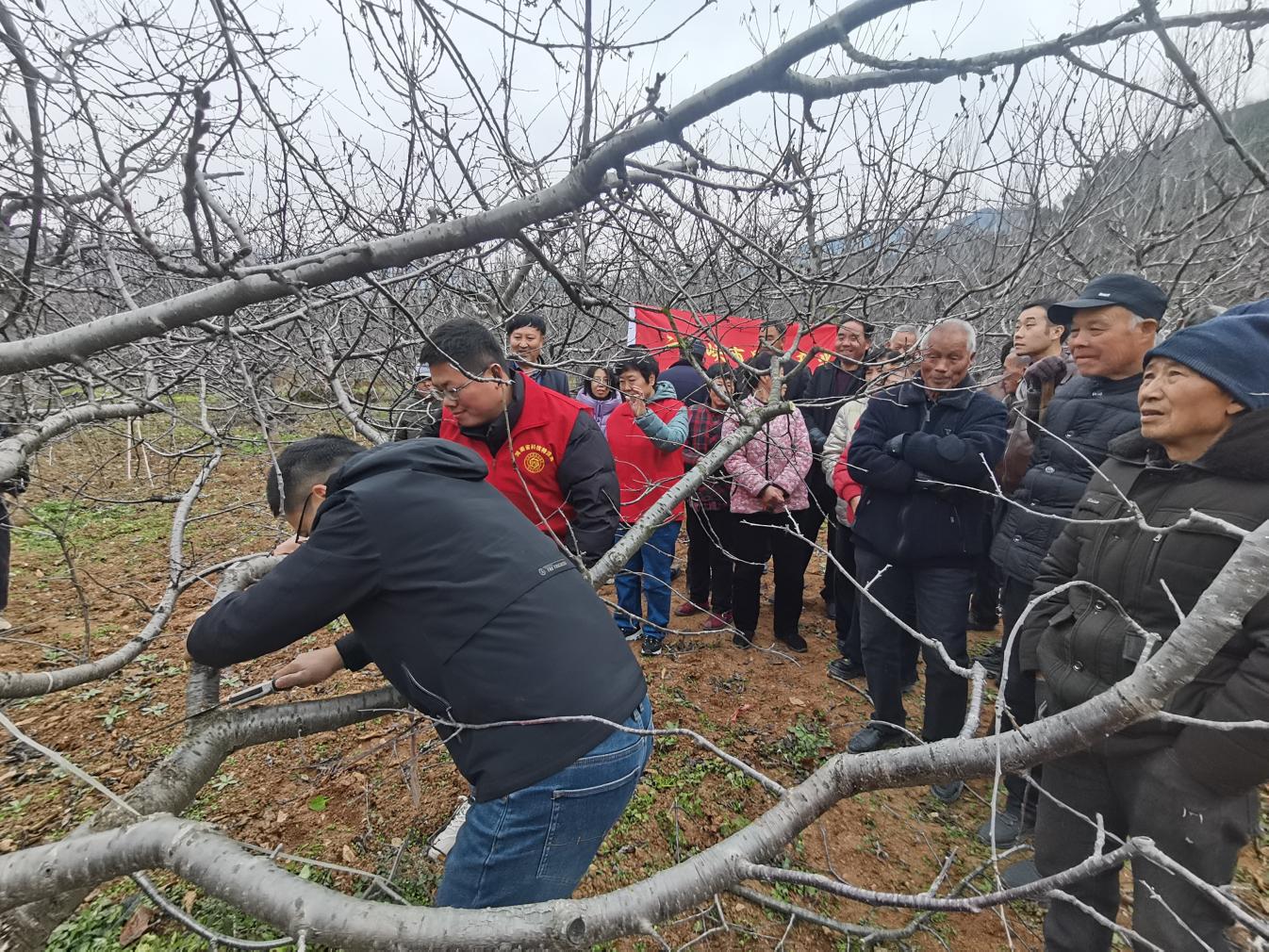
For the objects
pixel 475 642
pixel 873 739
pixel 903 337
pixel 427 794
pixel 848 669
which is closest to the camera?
pixel 475 642

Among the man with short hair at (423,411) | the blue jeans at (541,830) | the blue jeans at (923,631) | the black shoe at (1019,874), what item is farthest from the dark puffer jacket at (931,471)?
the man with short hair at (423,411)

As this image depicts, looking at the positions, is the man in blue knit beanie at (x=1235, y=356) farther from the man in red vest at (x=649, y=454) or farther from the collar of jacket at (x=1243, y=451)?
the man in red vest at (x=649, y=454)

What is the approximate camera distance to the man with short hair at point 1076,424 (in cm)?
212

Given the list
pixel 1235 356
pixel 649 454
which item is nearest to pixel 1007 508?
pixel 1235 356

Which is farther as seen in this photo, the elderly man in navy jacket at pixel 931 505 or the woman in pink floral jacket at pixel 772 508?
the woman in pink floral jacket at pixel 772 508

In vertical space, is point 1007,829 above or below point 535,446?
below

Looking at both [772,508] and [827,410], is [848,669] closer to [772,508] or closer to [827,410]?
[772,508]

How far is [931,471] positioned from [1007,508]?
0.76 metres

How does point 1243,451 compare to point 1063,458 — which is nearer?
point 1243,451

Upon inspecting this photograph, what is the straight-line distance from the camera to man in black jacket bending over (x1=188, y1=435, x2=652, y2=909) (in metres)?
1.35

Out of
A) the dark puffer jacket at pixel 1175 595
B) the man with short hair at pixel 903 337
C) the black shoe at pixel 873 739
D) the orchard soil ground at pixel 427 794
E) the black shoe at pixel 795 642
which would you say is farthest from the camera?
the black shoe at pixel 795 642

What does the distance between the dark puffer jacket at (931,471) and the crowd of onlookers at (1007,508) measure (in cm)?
1

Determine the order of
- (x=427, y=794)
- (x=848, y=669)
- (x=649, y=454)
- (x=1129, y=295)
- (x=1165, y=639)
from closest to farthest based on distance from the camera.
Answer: (x=1165, y=639), (x=1129, y=295), (x=427, y=794), (x=848, y=669), (x=649, y=454)

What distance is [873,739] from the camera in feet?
9.91
